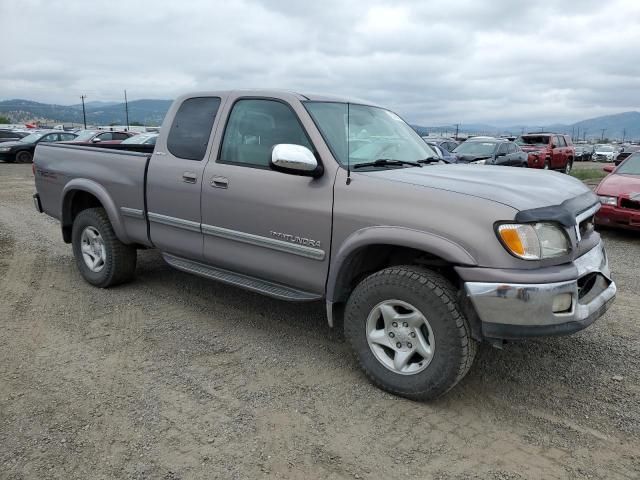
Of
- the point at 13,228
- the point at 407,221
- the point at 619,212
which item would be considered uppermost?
the point at 407,221

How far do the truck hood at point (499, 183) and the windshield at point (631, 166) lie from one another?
19.4 feet

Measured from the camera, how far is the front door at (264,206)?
140 inches

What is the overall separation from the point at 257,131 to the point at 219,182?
0.48m

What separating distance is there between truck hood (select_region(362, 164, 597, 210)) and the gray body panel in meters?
0.01

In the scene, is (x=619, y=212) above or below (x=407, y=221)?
below

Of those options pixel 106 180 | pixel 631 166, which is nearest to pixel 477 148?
pixel 631 166

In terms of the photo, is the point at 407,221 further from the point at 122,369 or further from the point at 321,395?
the point at 122,369

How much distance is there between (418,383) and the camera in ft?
10.4

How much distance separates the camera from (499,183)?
329cm

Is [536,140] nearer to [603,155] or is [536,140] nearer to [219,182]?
[219,182]

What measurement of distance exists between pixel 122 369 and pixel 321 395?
4.54ft

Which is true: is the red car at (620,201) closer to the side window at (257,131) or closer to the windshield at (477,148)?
the side window at (257,131)

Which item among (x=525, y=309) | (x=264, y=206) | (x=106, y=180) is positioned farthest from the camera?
(x=106, y=180)

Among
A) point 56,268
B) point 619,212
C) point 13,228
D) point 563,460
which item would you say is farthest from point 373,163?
point 13,228
